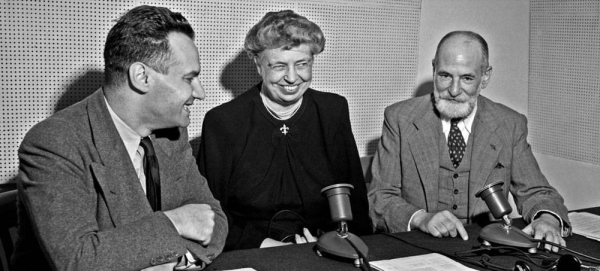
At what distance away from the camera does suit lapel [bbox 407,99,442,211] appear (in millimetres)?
3180

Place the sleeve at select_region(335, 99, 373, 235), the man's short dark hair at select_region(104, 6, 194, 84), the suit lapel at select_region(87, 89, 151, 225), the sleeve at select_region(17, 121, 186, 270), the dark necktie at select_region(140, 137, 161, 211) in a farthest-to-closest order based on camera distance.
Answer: the sleeve at select_region(335, 99, 373, 235)
the dark necktie at select_region(140, 137, 161, 211)
the man's short dark hair at select_region(104, 6, 194, 84)
the suit lapel at select_region(87, 89, 151, 225)
the sleeve at select_region(17, 121, 186, 270)

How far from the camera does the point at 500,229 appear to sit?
2.30 m

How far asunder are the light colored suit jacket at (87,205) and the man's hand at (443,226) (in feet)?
2.68

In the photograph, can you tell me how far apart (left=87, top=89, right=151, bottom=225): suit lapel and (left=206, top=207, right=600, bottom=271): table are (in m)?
0.36

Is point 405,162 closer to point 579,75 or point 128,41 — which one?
point 128,41

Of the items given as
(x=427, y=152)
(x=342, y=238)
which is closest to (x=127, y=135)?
(x=342, y=238)

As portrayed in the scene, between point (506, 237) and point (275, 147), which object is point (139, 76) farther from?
point (506, 237)

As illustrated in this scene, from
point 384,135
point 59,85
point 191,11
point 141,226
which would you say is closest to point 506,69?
point 384,135

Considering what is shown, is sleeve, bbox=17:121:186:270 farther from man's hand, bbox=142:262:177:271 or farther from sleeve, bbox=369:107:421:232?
sleeve, bbox=369:107:421:232

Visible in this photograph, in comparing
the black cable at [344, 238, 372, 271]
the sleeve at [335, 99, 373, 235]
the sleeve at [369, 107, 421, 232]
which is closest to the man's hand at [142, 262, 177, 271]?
the black cable at [344, 238, 372, 271]

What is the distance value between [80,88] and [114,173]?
1.41 metres

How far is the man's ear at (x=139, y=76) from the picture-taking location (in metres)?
2.24

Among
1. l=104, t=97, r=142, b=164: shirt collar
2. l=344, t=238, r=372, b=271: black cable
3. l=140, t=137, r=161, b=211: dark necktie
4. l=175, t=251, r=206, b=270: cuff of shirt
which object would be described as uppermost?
l=104, t=97, r=142, b=164: shirt collar

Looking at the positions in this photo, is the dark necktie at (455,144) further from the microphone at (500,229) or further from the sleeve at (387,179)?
the microphone at (500,229)
